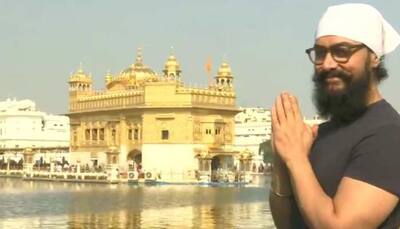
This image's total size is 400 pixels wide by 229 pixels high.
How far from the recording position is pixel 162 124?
43219mm

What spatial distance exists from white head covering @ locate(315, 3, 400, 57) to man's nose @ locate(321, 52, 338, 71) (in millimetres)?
50

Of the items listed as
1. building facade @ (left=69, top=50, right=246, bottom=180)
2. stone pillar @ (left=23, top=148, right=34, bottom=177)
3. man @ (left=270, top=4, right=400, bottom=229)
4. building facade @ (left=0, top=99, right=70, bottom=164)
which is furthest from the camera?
building facade @ (left=0, top=99, right=70, bottom=164)

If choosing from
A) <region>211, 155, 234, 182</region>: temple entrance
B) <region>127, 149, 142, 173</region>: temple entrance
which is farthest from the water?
<region>127, 149, 142, 173</region>: temple entrance

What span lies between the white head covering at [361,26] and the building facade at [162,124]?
132ft

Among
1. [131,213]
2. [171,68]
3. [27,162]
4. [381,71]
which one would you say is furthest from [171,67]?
[381,71]

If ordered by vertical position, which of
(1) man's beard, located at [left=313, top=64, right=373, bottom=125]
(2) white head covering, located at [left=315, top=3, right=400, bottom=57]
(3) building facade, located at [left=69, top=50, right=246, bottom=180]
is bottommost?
(1) man's beard, located at [left=313, top=64, right=373, bottom=125]

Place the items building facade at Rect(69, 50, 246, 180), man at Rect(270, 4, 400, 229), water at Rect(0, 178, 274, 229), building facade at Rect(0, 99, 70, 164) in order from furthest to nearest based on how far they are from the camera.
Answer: building facade at Rect(0, 99, 70, 164)
building facade at Rect(69, 50, 246, 180)
water at Rect(0, 178, 274, 229)
man at Rect(270, 4, 400, 229)

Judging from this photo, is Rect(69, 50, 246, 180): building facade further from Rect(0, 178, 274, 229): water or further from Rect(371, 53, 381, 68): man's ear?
A: Rect(371, 53, 381, 68): man's ear

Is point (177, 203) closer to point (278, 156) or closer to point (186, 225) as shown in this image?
point (186, 225)

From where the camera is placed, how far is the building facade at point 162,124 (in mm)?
42812

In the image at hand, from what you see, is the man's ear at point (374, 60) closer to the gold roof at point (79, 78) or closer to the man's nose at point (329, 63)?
the man's nose at point (329, 63)

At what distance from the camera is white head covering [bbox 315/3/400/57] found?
1868 mm

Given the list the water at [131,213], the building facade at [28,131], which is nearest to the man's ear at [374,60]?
the water at [131,213]

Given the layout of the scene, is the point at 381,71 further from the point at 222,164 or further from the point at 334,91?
the point at 222,164
